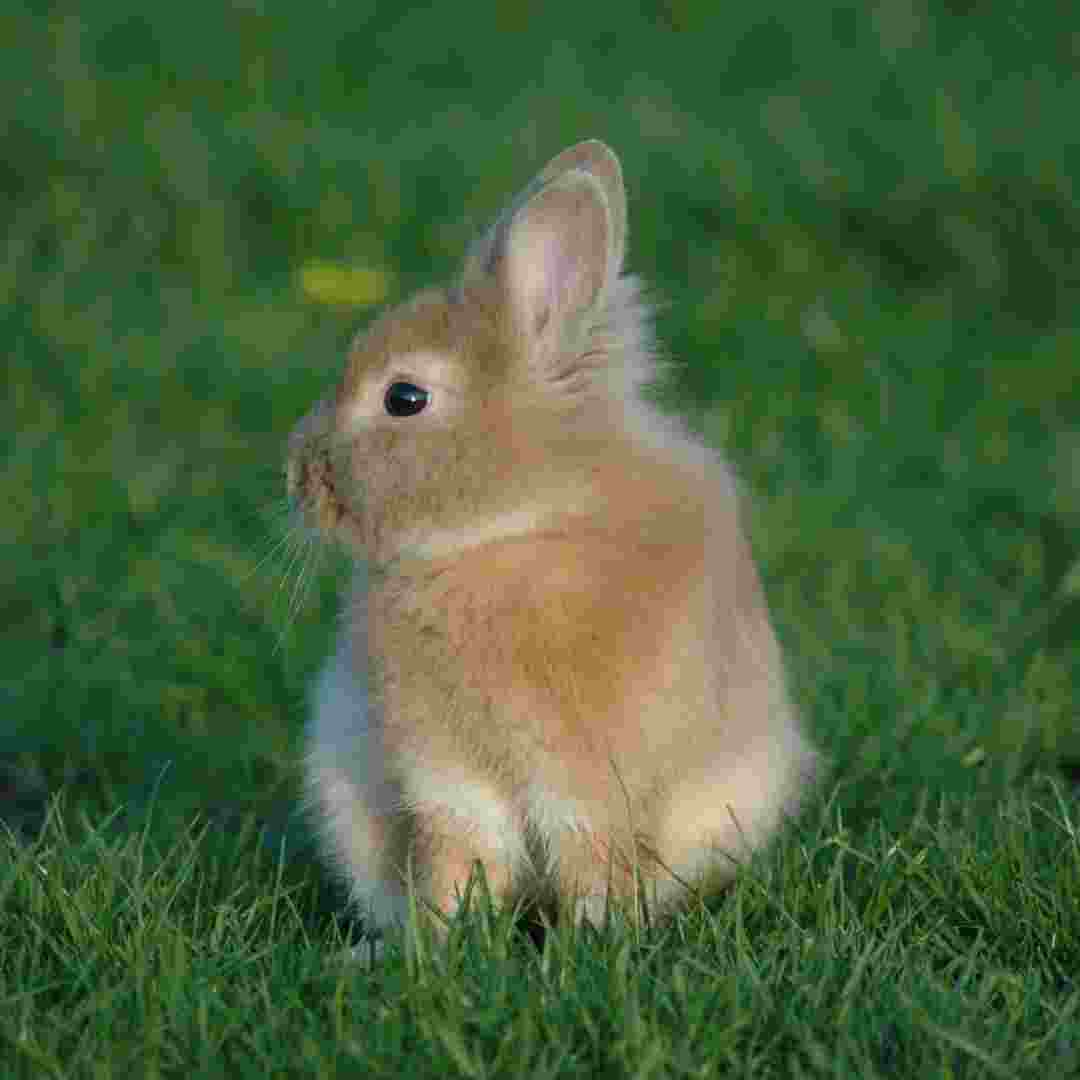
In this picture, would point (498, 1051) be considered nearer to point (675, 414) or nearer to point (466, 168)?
point (675, 414)

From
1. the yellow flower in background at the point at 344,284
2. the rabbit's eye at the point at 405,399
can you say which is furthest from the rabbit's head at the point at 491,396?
the yellow flower in background at the point at 344,284

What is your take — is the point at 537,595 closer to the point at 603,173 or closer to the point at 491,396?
the point at 491,396

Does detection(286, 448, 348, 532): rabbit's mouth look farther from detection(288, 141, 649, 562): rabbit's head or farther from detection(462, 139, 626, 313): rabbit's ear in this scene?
detection(462, 139, 626, 313): rabbit's ear

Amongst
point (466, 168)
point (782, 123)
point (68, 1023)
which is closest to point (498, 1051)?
→ point (68, 1023)

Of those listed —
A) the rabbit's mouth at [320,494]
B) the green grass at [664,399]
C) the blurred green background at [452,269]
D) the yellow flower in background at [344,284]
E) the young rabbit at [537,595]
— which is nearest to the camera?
the green grass at [664,399]

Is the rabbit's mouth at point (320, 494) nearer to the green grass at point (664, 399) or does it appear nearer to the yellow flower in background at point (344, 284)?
the green grass at point (664, 399)

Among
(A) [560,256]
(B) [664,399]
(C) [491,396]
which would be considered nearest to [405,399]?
(C) [491,396]
